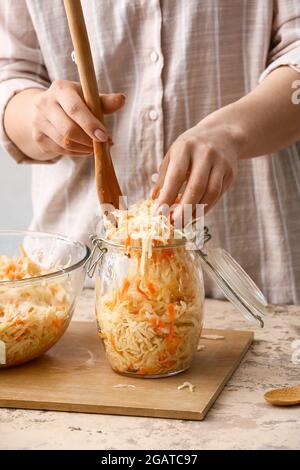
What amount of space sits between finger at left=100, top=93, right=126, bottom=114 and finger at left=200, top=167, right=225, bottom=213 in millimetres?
196

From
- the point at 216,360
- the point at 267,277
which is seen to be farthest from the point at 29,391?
the point at 267,277

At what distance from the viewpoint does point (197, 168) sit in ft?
3.79

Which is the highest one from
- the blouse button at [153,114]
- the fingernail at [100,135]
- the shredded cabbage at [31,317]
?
the blouse button at [153,114]

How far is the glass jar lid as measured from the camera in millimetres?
1179

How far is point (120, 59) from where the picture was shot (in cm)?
157

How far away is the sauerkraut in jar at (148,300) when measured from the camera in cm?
111

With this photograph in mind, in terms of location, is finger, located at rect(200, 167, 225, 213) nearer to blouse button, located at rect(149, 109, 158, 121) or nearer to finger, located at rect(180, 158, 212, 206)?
finger, located at rect(180, 158, 212, 206)

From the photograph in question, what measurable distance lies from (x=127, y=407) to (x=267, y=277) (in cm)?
65

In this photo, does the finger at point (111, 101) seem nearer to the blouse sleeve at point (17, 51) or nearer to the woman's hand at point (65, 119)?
the woman's hand at point (65, 119)

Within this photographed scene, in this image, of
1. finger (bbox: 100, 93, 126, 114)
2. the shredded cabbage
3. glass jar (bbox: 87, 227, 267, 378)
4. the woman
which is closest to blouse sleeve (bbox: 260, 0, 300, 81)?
the woman

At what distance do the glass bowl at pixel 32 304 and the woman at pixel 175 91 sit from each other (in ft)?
0.78

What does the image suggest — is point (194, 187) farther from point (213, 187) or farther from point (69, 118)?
point (69, 118)

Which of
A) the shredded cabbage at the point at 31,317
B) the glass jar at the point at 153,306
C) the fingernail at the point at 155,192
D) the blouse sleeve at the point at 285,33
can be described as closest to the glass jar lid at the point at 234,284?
the glass jar at the point at 153,306

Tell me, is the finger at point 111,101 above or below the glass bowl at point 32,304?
above
